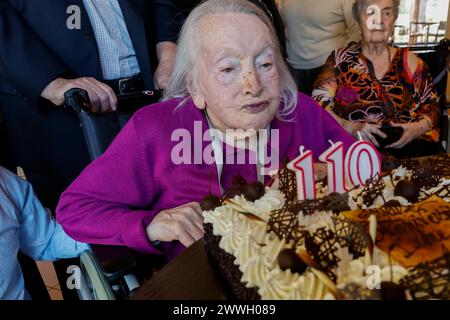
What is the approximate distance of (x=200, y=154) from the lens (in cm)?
140

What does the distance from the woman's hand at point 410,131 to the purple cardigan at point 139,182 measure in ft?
4.06

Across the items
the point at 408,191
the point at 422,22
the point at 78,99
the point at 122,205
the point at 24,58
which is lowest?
the point at 422,22

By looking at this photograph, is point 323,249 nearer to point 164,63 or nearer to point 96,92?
point 96,92

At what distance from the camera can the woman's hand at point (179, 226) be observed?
1.20 meters

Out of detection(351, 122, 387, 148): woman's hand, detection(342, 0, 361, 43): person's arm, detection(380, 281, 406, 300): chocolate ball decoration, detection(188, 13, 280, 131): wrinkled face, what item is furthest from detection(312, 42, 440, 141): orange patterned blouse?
detection(380, 281, 406, 300): chocolate ball decoration

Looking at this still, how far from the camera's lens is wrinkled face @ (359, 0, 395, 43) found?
91.3 inches

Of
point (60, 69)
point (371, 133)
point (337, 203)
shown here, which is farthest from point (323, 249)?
point (371, 133)

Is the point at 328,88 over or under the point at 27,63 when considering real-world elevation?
under

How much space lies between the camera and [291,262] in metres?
0.83

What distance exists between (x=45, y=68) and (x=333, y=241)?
4.16 feet

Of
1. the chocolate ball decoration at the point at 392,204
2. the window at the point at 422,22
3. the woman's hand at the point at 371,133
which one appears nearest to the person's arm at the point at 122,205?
the chocolate ball decoration at the point at 392,204

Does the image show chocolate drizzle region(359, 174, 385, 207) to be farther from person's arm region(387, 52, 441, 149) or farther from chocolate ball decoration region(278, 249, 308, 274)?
person's arm region(387, 52, 441, 149)

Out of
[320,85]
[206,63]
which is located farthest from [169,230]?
[320,85]

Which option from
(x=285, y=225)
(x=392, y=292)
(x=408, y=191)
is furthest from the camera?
(x=408, y=191)
